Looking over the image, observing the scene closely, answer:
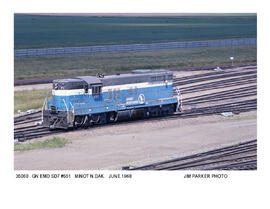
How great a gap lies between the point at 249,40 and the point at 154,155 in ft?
194

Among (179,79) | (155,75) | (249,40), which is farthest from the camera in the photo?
(249,40)

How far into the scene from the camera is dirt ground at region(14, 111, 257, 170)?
934 inches

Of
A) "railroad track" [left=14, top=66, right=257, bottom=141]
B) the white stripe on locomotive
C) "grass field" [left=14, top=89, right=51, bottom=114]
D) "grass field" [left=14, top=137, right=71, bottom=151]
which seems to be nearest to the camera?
"grass field" [left=14, top=137, right=71, bottom=151]

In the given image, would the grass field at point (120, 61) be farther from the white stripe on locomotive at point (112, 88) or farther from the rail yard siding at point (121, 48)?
the white stripe on locomotive at point (112, 88)

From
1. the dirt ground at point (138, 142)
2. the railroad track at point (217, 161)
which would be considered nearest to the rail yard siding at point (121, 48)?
the dirt ground at point (138, 142)

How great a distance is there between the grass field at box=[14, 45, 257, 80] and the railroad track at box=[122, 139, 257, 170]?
91.3 feet

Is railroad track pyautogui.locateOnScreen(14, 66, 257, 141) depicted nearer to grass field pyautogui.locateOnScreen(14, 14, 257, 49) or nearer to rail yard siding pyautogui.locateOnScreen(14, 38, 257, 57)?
rail yard siding pyautogui.locateOnScreen(14, 38, 257, 57)

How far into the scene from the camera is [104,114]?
31719 millimetres

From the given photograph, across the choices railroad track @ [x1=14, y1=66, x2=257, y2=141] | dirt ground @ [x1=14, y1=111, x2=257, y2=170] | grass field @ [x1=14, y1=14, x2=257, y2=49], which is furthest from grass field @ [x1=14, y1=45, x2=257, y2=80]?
dirt ground @ [x1=14, y1=111, x2=257, y2=170]

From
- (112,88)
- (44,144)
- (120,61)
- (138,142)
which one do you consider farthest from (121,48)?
(44,144)

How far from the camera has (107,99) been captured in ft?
104

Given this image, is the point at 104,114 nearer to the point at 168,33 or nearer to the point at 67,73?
the point at 67,73

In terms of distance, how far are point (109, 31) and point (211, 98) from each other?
6658cm
